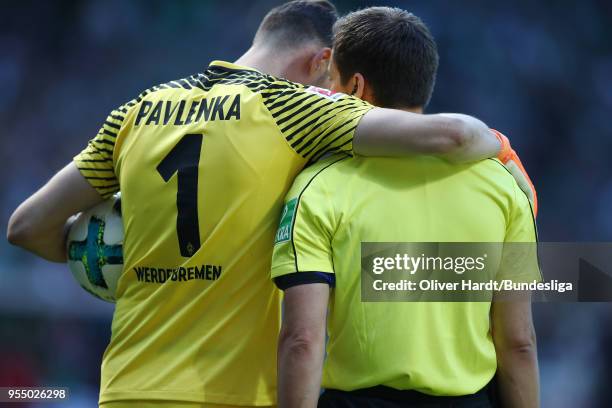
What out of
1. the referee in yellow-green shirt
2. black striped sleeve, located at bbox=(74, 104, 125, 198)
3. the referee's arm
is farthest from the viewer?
black striped sleeve, located at bbox=(74, 104, 125, 198)

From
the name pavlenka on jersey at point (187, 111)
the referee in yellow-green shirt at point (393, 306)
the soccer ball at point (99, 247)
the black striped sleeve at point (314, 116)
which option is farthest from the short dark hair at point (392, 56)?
the soccer ball at point (99, 247)

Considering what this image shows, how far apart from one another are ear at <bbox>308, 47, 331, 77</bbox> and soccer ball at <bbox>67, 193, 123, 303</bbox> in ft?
2.80

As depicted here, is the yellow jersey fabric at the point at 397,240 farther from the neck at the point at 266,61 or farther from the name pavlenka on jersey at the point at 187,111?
the neck at the point at 266,61

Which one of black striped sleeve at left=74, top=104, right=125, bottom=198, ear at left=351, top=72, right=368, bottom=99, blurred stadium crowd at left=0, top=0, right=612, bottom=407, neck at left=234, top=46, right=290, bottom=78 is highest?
blurred stadium crowd at left=0, top=0, right=612, bottom=407

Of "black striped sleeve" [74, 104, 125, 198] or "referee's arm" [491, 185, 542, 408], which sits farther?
"black striped sleeve" [74, 104, 125, 198]

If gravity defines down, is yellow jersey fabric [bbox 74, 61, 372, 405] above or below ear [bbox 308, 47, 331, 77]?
below

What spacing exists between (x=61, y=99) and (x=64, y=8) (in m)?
0.96

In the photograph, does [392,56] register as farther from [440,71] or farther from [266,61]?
[440,71]

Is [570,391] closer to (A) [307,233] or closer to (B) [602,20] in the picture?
(B) [602,20]

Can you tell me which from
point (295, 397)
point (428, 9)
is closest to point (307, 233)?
point (295, 397)

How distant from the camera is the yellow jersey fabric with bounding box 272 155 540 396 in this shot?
2.28 meters

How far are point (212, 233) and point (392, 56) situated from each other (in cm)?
77

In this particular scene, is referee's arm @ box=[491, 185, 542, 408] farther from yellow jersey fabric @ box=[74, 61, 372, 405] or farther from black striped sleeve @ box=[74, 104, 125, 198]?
black striped sleeve @ box=[74, 104, 125, 198]

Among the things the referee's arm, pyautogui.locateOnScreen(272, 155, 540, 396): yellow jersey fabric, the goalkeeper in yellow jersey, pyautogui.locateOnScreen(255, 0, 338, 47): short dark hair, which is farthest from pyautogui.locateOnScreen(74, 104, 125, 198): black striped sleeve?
the referee's arm
